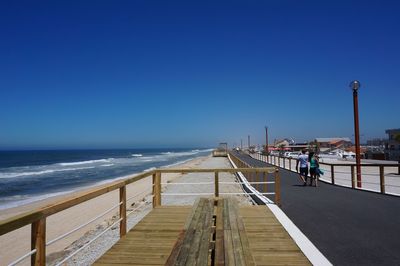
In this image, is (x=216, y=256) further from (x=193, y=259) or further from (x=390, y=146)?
(x=390, y=146)

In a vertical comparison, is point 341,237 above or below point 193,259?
below

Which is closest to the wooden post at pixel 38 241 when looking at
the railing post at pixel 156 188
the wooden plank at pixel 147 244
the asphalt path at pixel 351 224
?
the wooden plank at pixel 147 244

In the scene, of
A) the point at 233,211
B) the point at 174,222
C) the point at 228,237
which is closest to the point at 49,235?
the point at 174,222

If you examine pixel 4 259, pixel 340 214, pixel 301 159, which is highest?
pixel 301 159

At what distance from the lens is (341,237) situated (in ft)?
15.8

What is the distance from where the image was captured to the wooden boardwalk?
3.60 meters

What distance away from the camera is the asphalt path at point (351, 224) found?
13.3 ft

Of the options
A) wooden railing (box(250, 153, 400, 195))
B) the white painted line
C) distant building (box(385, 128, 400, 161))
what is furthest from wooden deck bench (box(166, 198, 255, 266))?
distant building (box(385, 128, 400, 161))

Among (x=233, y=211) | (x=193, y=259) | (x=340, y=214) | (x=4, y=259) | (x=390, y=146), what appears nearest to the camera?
(x=193, y=259)

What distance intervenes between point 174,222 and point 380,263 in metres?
3.26

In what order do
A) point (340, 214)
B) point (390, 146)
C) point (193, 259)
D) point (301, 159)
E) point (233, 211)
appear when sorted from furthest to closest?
point (390, 146) → point (301, 159) → point (340, 214) → point (233, 211) → point (193, 259)

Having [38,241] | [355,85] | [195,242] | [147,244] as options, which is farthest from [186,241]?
[355,85]

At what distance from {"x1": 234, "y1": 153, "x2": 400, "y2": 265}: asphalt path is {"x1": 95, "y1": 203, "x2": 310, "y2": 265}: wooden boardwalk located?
518mm

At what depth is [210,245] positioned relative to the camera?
384 cm
